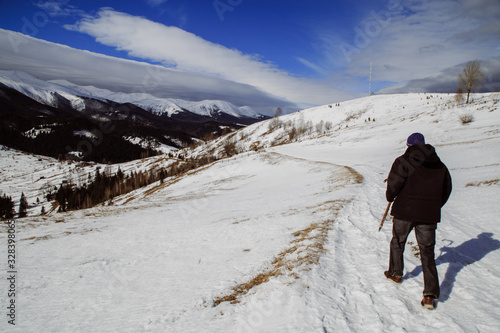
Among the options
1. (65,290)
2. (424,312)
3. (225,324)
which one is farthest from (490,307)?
(65,290)

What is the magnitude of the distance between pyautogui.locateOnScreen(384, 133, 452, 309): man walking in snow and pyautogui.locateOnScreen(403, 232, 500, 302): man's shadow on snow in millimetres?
909

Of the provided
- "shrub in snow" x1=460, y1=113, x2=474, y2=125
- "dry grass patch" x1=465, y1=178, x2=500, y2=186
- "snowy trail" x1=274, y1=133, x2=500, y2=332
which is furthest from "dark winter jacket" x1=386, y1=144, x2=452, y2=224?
"shrub in snow" x1=460, y1=113, x2=474, y2=125

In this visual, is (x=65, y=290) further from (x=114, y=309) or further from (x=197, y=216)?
(x=197, y=216)

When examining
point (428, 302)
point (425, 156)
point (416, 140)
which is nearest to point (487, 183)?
point (416, 140)

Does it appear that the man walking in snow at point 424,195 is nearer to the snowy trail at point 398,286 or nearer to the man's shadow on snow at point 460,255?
the snowy trail at point 398,286

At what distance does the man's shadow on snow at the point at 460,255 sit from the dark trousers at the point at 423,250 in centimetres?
70

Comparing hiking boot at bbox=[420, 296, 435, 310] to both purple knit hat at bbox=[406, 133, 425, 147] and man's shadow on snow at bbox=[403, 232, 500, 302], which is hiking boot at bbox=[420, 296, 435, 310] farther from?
purple knit hat at bbox=[406, 133, 425, 147]

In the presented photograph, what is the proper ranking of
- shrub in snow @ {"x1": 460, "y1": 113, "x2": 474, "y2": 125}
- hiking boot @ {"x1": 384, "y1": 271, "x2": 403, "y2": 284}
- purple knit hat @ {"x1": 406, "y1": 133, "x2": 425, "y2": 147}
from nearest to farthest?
purple knit hat @ {"x1": 406, "y1": 133, "x2": 425, "y2": 147} → hiking boot @ {"x1": 384, "y1": 271, "x2": 403, "y2": 284} → shrub in snow @ {"x1": 460, "y1": 113, "x2": 474, "y2": 125}

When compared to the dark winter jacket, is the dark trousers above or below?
below

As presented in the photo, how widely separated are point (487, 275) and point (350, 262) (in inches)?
129

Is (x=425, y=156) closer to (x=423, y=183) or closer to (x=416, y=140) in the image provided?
(x=416, y=140)

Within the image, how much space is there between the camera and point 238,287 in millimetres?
6480

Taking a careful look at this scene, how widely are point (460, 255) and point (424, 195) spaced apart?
401 centimetres

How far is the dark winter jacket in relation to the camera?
5039 millimetres
